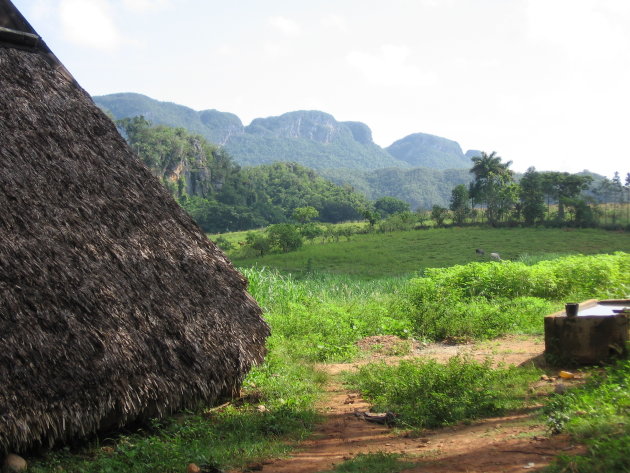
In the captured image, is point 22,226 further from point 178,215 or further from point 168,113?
point 168,113

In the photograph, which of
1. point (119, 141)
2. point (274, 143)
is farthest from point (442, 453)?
point (274, 143)

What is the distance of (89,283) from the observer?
383cm

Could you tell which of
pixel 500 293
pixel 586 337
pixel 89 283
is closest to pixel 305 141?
pixel 500 293

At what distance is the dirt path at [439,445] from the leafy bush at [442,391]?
0.52 feet

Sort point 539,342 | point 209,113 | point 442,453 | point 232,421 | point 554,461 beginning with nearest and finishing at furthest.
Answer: point 554,461 → point 442,453 → point 232,421 → point 539,342 → point 209,113

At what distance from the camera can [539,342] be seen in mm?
6824

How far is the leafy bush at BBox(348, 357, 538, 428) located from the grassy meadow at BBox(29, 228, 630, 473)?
10mm

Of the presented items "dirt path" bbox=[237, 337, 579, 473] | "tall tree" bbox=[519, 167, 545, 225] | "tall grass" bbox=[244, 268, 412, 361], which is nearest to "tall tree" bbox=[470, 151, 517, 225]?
"tall tree" bbox=[519, 167, 545, 225]

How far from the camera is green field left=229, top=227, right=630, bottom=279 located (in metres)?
25.5

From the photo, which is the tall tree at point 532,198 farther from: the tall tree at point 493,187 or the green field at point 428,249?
the green field at point 428,249

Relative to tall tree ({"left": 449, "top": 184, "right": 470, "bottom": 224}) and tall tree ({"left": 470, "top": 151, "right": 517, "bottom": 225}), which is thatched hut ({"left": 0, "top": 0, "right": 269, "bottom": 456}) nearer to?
tall tree ({"left": 470, "top": 151, "right": 517, "bottom": 225})

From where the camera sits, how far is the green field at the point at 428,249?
25.5 metres

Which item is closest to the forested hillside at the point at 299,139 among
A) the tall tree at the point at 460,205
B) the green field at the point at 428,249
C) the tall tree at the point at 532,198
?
the tall tree at the point at 460,205

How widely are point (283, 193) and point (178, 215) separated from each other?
55064 mm
